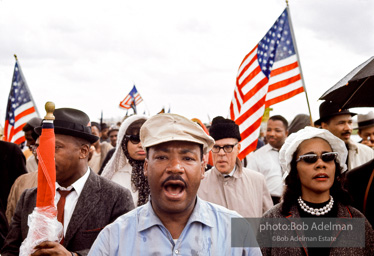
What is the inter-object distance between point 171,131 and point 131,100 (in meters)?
12.0

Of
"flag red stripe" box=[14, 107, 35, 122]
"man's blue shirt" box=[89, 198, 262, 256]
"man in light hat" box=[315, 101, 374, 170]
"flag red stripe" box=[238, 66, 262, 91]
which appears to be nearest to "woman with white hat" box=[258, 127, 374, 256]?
"man's blue shirt" box=[89, 198, 262, 256]

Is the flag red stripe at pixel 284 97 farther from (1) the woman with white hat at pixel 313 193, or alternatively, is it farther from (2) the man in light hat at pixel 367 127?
(1) the woman with white hat at pixel 313 193

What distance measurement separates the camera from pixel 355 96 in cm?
434

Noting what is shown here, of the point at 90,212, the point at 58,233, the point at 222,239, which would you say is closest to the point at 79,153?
the point at 90,212

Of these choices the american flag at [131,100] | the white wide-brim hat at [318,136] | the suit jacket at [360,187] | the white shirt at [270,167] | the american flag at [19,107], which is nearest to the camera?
the white wide-brim hat at [318,136]

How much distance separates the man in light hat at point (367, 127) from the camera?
25.9ft

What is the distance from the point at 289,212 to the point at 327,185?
371 mm

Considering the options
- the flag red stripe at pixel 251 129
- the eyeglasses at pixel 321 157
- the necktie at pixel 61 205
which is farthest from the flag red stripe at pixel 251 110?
Answer: the necktie at pixel 61 205

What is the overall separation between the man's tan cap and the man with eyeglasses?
2.58 meters

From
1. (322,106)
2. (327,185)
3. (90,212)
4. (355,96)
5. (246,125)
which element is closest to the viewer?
(90,212)

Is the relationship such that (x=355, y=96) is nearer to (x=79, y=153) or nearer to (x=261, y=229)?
(x=261, y=229)

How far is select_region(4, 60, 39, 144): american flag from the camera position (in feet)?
30.4

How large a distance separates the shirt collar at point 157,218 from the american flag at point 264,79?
384 centimetres

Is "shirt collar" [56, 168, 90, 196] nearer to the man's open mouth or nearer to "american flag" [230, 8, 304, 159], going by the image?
the man's open mouth
